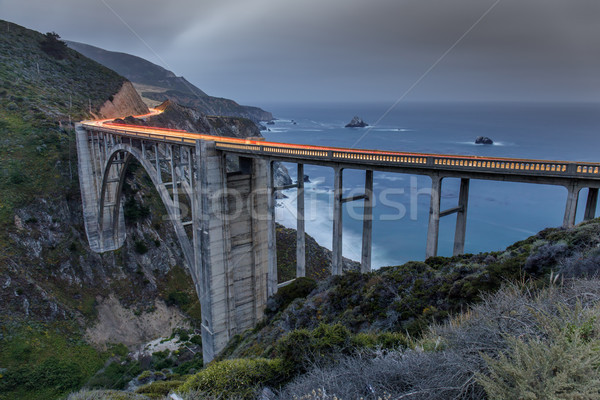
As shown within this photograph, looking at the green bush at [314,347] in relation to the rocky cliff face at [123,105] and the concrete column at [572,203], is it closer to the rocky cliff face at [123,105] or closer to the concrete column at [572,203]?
the concrete column at [572,203]

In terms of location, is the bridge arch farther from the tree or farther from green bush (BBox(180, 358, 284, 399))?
the tree

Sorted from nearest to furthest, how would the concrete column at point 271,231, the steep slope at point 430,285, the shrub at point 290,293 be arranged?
the steep slope at point 430,285 < the concrete column at point 271,231 < the shrub at point 290,293

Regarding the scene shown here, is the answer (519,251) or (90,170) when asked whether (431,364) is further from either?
(90,170)

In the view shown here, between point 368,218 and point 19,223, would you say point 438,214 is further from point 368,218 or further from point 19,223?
point 19,223

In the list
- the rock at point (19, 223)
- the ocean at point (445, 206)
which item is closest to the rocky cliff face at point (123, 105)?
the rock at point (19, 223)

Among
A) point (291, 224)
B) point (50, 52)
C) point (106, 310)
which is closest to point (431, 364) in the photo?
point (106, 310)
